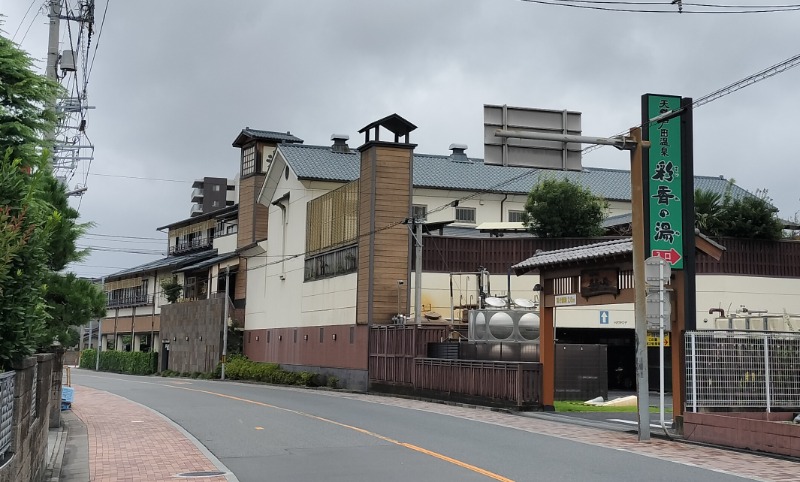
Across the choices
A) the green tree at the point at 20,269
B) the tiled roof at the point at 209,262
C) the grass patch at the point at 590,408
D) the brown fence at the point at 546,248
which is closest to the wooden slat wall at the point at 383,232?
the brown fence at the point at 546,248

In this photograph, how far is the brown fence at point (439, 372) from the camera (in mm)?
23328

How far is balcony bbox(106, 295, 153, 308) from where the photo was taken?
7162cm

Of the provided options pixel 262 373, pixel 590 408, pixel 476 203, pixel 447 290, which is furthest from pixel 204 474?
pixel 476 203

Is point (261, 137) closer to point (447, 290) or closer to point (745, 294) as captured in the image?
point (447, 290)

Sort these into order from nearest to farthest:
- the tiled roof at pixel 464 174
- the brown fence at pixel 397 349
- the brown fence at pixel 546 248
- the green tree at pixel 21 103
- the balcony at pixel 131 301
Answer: the green tree at pixel 21 103, the brown fence at pixel 397 349, the brown fence at pixel 546 248, the tiled roof at pixel 464 174, the balcony at pixel 131 301

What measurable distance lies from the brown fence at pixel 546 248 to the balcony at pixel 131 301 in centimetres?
3992

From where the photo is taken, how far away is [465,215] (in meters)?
49.2

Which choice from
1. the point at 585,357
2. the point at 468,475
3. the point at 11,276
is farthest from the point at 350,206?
the point at 11,276

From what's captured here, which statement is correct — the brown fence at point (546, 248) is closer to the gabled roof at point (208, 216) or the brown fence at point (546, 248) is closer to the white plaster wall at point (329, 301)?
the white plaster wall at point (329, 301)

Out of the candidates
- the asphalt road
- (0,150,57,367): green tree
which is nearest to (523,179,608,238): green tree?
the asphalt road

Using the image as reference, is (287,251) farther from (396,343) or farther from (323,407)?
(323,407)

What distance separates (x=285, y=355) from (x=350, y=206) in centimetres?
1131

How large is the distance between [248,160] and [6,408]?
159ft

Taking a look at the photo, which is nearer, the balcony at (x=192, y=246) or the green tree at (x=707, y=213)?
the green tree at (x=707, y=213)
